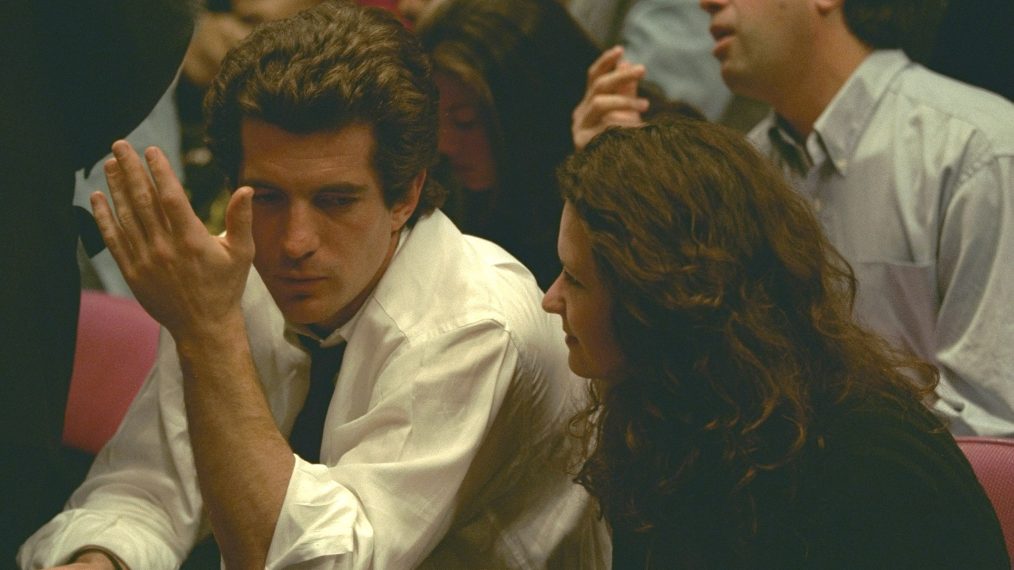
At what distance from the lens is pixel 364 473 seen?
1.49 meters

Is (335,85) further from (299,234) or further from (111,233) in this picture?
(111,233)

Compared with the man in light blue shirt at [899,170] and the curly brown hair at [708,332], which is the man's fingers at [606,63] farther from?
the curly brown hair at [708,332]

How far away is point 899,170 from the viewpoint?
226 cm

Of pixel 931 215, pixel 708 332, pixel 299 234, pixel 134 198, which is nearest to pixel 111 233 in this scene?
pixel 134 198

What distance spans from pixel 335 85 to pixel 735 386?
0.61m

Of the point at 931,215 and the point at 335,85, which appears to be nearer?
the point at 335,85

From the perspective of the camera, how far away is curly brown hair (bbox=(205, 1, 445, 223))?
1604 mm

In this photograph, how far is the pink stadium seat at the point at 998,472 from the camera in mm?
1552

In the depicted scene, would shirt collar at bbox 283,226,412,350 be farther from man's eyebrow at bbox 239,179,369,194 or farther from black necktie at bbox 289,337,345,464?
man's eyebrow at bbox 239,179,369,194

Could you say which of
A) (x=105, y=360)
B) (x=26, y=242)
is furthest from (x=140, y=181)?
(x=105, y=360)

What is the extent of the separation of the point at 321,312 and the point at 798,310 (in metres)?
0.60

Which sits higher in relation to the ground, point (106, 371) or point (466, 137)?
point (466, 137)

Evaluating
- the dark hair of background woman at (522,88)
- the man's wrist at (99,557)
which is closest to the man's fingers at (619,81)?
the dark hair of background woman at (522,88)

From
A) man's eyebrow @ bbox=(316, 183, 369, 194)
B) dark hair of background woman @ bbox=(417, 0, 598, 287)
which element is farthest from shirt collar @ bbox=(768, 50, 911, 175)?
man's eyebrow @ bbox=(316, 183, 369, 194)
